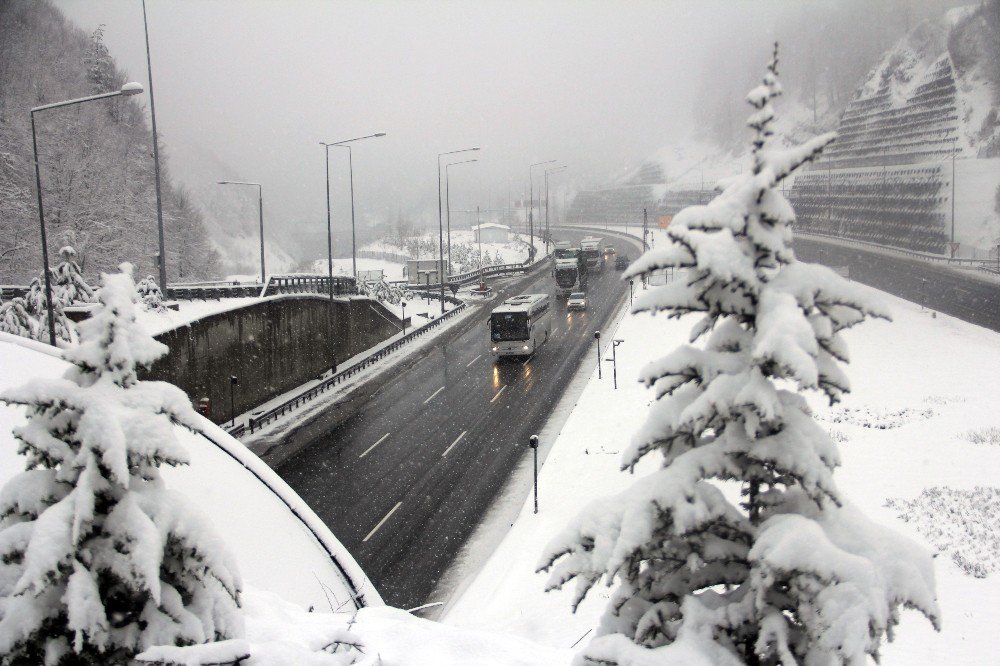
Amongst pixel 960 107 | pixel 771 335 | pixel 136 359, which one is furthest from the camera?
pixel 960 107

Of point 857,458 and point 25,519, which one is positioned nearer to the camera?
point 25,519

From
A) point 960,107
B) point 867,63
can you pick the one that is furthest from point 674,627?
point 867,63

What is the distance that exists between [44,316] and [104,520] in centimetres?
2155

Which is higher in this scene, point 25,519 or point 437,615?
point 25,519

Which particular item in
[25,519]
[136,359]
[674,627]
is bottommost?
[674,627]

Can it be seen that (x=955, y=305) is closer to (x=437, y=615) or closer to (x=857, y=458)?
(x=857, y=458)

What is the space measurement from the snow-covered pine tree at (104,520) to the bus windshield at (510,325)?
33.7m

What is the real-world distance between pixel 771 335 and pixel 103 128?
58274mm

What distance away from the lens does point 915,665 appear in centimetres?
1211

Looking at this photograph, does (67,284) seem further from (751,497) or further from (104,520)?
(751,497)

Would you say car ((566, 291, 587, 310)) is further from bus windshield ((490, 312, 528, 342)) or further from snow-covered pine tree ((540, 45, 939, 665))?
snow-covered pine tree ((540, 45, 939, 665))

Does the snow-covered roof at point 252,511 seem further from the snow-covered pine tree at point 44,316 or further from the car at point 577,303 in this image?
the car at point 577,303

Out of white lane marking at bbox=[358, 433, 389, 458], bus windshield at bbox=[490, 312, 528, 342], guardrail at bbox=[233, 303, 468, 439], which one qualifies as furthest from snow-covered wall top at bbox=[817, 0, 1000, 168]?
white lane marking at bbox=[358, 433, 389, 458]

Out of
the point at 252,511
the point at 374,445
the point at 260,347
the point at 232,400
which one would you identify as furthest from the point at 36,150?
the point at 260,347
